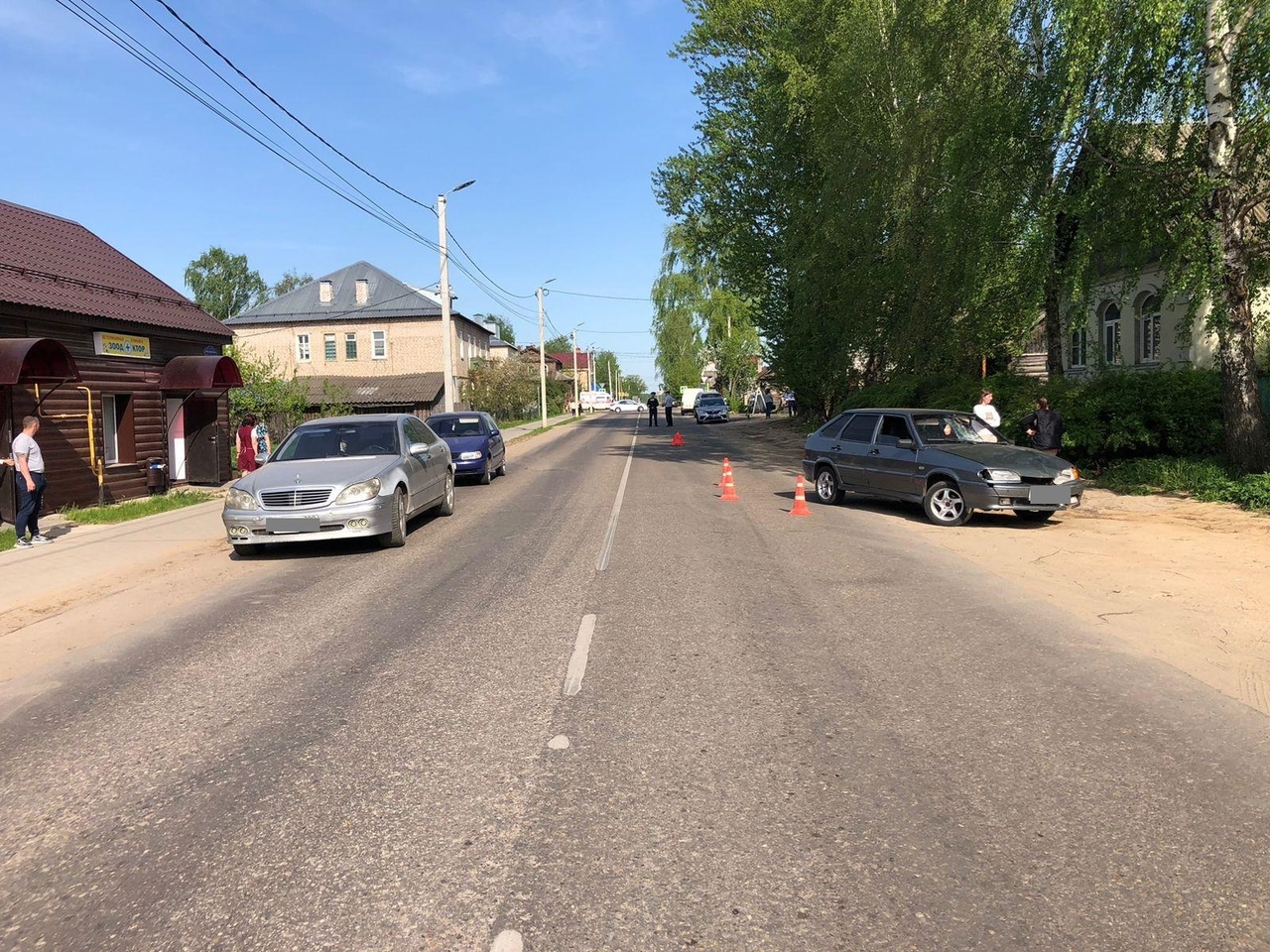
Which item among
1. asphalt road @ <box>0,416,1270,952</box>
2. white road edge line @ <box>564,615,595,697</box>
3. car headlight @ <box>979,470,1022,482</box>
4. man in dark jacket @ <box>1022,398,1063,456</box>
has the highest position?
man in dark jacket @ <box>1022,398,1063,456</box>

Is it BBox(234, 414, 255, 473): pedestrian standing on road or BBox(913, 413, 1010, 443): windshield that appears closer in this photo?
BBox(913, 413, 1010, 443): windshield

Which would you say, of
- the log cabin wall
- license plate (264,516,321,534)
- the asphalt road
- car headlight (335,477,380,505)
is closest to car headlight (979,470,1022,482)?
the asphalt road

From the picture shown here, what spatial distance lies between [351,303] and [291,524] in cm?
5096

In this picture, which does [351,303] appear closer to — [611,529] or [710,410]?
[710,410]

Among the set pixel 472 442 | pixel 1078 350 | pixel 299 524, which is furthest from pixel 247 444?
pixel 1078 350

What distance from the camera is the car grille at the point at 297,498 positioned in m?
10.0

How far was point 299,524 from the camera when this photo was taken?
32.6ft

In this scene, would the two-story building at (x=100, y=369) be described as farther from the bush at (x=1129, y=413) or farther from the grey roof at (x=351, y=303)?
the grey roof at (x=351, y=303)

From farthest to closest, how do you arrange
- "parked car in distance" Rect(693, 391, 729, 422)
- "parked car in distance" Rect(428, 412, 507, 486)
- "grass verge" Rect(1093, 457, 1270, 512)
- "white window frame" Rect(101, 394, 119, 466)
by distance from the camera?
"parked car in distance" Rect(693, 391, 729, 422)
"parked car in distance" Rect(428, 412, 507, 486)
"white window frame" Rect(101, 394, 119, 466)
"grass verge" Rect(1093, 457, 1270, 512)

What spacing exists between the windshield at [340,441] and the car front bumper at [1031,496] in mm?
7720

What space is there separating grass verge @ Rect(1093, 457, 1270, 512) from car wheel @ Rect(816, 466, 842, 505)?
4.63 metres

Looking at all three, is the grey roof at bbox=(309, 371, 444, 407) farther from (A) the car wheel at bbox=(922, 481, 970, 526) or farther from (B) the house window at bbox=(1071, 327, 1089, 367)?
(A) the car wheel at bbox=(922, 481, 970, 526)

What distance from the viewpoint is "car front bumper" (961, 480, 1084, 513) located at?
11.3m

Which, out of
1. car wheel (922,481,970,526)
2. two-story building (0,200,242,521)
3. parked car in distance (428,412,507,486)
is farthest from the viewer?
parked car in distance (428,412,507,486)
